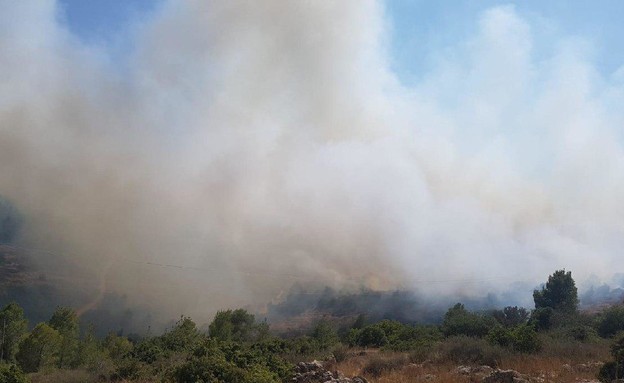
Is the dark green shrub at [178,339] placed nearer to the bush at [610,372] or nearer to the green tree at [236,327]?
the green tree at [236,327]

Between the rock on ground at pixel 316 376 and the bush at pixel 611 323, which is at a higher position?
the bush at pixel 611 323

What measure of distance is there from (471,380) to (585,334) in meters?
23.5

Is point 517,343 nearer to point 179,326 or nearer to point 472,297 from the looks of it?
point 179,326

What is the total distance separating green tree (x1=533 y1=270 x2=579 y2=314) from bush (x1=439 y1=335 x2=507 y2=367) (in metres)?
54.2

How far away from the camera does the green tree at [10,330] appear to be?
46.4 meters

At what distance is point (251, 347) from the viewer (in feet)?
70.9

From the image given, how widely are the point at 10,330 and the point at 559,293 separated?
76498mm

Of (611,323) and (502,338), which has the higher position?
(611,323)

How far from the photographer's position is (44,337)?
44344 mm

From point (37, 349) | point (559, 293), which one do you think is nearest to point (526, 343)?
point (37, 349)

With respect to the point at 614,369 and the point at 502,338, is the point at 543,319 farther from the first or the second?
the point at 614,369

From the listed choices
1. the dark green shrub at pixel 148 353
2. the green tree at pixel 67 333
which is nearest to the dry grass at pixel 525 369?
the dark green shrub at pixel 148 353

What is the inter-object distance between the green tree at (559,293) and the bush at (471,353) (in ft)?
178

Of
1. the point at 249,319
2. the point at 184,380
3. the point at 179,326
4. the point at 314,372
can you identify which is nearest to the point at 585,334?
the point at 314,372
